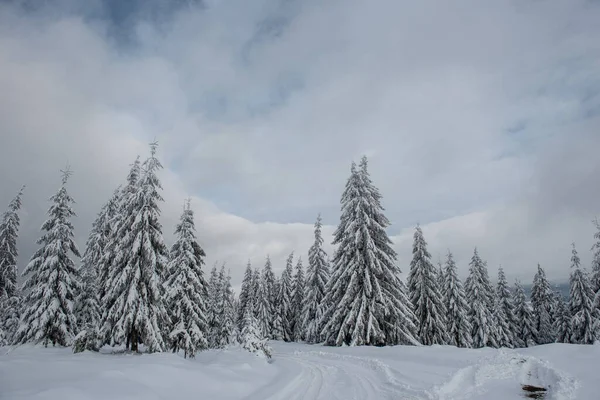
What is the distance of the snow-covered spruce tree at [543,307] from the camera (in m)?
51.0

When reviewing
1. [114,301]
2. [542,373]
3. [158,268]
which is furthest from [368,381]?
[114,301]

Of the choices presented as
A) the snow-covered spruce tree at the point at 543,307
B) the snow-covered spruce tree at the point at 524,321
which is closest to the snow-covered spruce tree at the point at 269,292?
the snow-covered spruce tree at the point at 524,321

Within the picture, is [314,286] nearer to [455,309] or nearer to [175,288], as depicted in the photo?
[455,309]

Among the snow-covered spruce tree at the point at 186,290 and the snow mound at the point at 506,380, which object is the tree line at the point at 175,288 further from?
the snow mound at the point at 506,380

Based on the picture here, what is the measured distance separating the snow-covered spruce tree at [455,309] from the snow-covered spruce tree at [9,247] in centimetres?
4558

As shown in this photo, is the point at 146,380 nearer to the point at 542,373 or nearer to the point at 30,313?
the point at 542,373

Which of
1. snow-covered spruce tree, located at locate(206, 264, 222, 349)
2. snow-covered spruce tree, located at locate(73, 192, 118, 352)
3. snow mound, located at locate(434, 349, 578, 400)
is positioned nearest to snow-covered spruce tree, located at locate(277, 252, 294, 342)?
snow-covered spruce tree, located at locate(206, 264, 222, 349)

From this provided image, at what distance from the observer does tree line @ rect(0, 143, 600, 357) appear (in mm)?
20953

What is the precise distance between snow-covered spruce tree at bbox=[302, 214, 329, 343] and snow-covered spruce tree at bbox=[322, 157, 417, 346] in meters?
11.3

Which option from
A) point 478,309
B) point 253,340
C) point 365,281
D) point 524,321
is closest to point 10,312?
point 253,340

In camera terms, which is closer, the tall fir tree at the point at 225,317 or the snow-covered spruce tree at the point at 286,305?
the tall fir tree at the point at 225,317

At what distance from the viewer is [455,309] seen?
1506 inches

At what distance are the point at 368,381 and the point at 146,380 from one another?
24.3 feet

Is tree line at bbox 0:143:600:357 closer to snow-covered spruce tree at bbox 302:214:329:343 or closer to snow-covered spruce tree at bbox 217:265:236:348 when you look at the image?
snow-covered spruce tree at bbox 302:214:329:343
